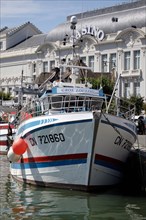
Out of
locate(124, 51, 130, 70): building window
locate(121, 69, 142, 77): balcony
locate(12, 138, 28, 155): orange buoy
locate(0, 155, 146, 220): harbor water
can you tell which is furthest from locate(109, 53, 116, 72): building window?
locate(0, 155, 146, 220): harbor water

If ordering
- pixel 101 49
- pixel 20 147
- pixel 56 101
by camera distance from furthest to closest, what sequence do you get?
1. pixel 101 49
2. pixel 56 101
3. pixel 20 147

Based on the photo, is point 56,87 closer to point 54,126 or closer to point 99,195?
point 54,126

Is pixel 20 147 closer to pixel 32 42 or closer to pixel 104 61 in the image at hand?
pixel 104 61

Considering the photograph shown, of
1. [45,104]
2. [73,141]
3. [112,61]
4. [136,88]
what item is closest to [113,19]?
[112,61]

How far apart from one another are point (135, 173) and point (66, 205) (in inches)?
187

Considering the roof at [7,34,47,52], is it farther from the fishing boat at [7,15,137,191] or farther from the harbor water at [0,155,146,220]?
the harbor water at [0,155,146,220]

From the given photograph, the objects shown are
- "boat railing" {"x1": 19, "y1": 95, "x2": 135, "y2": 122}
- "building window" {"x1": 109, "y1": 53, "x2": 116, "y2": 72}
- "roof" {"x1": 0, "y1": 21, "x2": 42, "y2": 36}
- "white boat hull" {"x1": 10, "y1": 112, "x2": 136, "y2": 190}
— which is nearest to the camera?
"white boat hull" {"x1": 10, "y1": 112, "x2": 136, "y2": 190}

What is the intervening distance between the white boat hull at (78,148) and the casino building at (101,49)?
44093 millimetres

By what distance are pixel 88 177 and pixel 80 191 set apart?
600 millimetres

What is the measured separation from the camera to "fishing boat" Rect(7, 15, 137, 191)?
60.7 feet

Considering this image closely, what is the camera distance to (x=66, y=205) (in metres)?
16.9

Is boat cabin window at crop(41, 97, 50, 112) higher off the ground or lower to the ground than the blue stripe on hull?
higher

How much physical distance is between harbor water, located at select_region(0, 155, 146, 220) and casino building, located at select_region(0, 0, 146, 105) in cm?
4535

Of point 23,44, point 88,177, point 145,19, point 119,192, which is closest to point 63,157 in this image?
point 88,177
